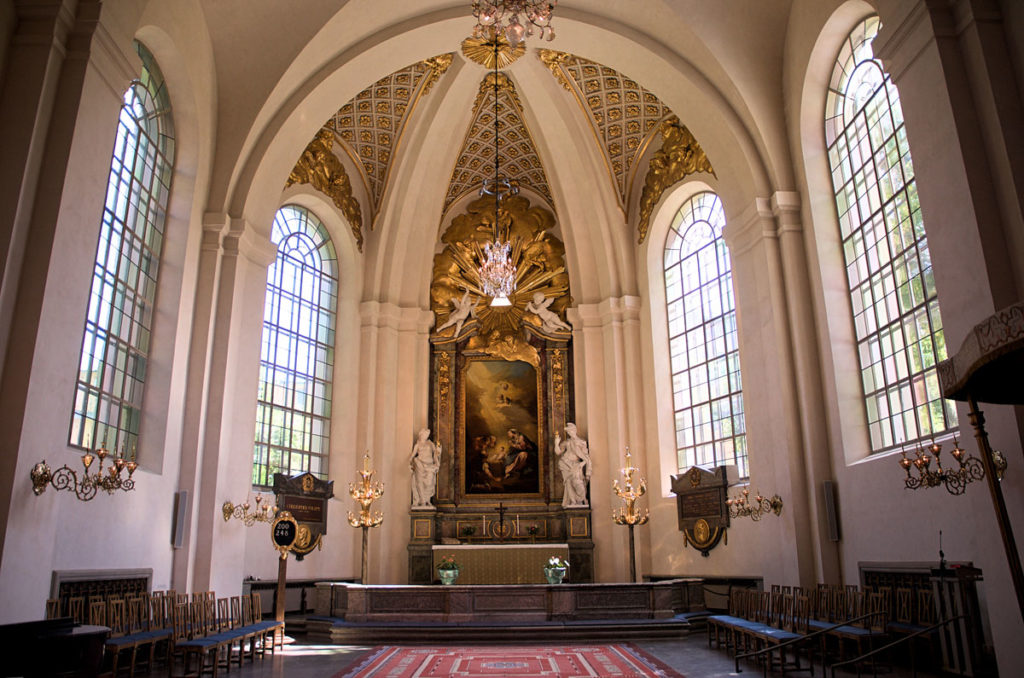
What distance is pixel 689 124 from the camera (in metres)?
12.9

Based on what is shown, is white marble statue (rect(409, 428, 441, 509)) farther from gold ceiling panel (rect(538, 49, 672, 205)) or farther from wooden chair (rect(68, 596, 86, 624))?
wooden chair (rect(68, 596, 86, 624))

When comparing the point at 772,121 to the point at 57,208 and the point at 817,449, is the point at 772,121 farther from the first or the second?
the point at 57,208

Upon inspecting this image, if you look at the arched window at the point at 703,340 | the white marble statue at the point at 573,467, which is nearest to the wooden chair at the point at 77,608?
the white marble statue at the point at 573,467

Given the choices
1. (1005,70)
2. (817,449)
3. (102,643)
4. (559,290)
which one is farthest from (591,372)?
(102,643)

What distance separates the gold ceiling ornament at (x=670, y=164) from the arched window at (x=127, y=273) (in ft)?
28.7

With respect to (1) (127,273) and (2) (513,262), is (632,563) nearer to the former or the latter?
(2) (513,262)

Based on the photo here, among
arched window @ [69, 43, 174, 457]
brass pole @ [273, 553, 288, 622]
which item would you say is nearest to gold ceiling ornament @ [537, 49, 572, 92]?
arched window @ [69, 43, 174, 457]

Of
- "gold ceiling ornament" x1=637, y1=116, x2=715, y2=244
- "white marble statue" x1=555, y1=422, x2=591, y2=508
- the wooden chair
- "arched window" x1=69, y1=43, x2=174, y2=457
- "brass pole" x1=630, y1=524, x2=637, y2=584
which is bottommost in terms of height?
the wooden chair

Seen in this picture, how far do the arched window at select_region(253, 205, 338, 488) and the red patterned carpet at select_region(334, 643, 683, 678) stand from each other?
5.21 m

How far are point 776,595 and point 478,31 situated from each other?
7551mm

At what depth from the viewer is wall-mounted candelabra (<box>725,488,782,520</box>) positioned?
10.7 meters

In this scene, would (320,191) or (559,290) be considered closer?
(320,191)

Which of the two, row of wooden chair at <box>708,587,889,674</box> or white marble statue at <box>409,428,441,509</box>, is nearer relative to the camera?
row of wooden chair at <box>708,587,889,674</box>

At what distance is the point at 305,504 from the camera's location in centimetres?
1347
